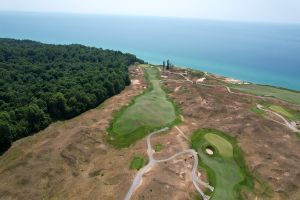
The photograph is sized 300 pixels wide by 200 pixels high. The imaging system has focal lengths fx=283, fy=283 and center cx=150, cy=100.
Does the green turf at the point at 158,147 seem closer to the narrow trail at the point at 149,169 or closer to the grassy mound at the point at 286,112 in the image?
the narrow trail at the point at 149,169

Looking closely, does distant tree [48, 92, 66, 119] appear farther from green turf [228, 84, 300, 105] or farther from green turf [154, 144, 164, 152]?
green turf [228, 84, 300, 105]

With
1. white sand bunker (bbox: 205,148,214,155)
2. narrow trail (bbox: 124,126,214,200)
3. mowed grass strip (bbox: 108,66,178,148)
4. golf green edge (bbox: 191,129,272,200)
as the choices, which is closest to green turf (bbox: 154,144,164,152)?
narrow trail (bbox: 124,126,214,200)

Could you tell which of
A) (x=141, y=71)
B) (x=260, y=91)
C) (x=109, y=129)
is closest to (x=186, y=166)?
(x=109, y=129)

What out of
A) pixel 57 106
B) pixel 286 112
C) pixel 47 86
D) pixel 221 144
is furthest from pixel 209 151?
pixel 47 86

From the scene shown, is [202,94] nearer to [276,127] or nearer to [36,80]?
[276,127]

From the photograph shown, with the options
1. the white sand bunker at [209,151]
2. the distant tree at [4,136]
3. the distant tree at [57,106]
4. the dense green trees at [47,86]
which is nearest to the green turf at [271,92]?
the dense green trees at [47,86]

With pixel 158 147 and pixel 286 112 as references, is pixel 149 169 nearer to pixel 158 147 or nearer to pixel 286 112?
pixel 158 147
